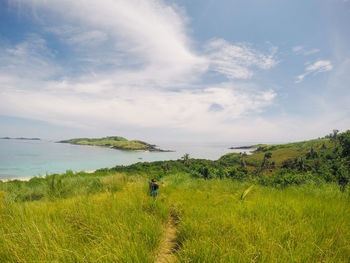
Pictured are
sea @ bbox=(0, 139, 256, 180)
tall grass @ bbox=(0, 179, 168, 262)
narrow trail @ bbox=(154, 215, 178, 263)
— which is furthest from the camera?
sea @ bbox=(0, 139, 256, 180)

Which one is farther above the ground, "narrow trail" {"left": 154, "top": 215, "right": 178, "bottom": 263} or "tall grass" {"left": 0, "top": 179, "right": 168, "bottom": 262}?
"tall grass" {"left": 0, "top": 179, "right": 168, "bottom": 262}

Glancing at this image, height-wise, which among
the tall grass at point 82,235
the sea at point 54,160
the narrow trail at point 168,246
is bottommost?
the sea at point 54,160

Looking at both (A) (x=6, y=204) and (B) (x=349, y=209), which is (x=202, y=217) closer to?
(B) (x=349, y=209)

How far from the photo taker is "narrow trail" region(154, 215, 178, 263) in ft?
6.65

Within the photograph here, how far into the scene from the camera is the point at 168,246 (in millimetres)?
A: 2410

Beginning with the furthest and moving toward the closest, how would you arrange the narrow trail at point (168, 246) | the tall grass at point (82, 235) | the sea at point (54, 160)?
the sea at point (54, 160)
the narrow trail at point (168, 246)
the tall grass at point (82, 235)

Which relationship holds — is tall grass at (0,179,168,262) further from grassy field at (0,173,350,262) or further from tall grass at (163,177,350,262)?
tall grass at (163,177,350,262)

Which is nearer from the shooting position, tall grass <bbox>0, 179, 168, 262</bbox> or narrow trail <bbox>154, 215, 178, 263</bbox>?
tall grass <bbox>0, 179, 168, 262</bbox>

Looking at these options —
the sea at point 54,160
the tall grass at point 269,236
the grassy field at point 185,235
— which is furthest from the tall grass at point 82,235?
the sea at point 54,160

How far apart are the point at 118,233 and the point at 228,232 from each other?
5.31 feet

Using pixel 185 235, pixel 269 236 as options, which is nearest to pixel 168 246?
pixel 185 235

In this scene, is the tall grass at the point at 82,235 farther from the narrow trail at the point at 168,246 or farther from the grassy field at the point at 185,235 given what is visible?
the narrow trail at the point at 168,246

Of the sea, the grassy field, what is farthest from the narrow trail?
the sea

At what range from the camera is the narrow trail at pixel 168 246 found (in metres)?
2.03
